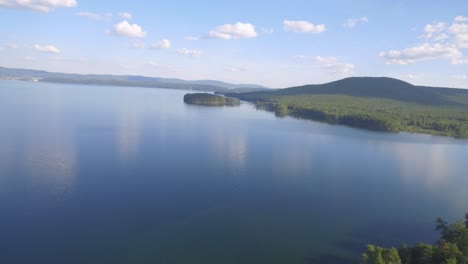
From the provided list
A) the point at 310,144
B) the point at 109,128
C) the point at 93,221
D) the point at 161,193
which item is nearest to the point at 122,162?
the point at 161,193

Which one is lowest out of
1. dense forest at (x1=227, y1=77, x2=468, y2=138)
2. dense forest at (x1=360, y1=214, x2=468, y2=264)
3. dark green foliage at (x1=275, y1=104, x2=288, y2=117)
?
dense forest at (x1=360, y1=214, x2=468, y2=264)

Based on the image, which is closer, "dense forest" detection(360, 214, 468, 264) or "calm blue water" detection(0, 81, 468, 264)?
"dense forest" detection(360, 214, 468, 264)

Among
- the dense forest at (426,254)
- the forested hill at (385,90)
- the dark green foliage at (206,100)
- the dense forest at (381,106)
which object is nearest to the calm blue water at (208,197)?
the dense forest at (426,254)

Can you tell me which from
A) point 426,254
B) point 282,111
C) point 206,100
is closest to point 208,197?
point 426,254

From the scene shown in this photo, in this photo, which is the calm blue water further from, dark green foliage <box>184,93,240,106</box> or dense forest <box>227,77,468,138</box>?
dark green foliage <box>184,93,240,106</box>

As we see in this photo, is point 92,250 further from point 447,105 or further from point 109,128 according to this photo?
point 447,105

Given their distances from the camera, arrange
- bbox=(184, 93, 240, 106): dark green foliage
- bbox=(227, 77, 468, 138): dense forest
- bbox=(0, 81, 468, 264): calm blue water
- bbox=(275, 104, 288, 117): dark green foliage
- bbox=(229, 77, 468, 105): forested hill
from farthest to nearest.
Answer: bbox=(229, 77, 468, 105): forested hill < bbox=(184, 93, 240, 106): dark green foliage < bbox=(275, 104, 288, 117): dark green foliage < bbox=(227, 77, 468, 138): dense forest < bbox=(0, 81, 468, 264): calm blue water

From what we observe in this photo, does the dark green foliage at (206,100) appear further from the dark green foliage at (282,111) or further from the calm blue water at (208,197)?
the calm blue water at (208,197)

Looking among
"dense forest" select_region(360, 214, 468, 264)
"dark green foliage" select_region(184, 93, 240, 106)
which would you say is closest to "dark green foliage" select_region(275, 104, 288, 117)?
"dark green foliage" select_region(184, 93, 240, 106)
